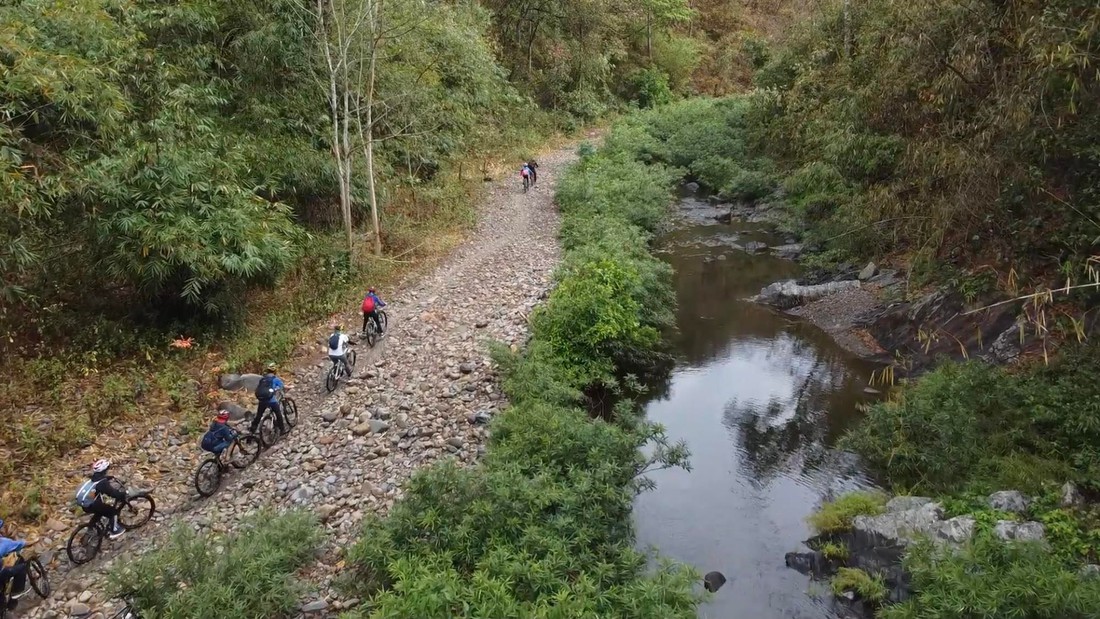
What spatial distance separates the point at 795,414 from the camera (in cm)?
1415

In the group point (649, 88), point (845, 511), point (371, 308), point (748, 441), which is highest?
point (649, 88)

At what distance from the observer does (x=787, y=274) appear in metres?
22.4

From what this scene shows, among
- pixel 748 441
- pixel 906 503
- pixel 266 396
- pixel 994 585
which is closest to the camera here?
pixel 994 585

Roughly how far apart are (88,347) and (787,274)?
19.6 m

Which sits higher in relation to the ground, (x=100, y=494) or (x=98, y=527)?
(x=100, y=494)

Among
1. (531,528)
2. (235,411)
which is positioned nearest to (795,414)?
(531,528)

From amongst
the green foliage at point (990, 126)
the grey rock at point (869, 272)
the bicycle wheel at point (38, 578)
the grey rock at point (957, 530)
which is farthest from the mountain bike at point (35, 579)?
the grey rock at point (869, 272)

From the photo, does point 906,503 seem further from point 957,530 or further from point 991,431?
point 991,431

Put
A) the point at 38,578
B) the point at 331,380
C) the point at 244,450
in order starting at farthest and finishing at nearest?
the point at 331,380 < the point at 244,450 < the point at 38,578

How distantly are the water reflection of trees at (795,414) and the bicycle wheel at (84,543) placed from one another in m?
10.3

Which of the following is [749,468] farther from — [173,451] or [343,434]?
[173,451]

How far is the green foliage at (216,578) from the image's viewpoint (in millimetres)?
6969

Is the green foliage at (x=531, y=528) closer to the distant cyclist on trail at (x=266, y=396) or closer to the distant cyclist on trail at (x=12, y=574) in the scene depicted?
the distant cyclist on trail at (x=266, y=396)

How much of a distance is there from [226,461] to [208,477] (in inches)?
19.1
